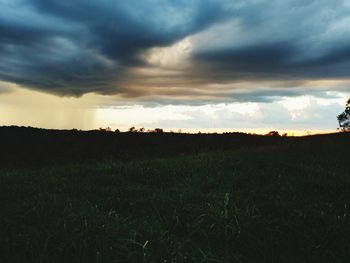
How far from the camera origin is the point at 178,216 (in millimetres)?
8055

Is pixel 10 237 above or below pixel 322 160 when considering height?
below

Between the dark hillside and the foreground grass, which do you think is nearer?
the foreground grass

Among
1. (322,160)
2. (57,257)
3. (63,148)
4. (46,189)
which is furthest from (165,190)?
(63,148)

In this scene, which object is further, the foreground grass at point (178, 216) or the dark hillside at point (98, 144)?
the dark hillside at point (98, 144)

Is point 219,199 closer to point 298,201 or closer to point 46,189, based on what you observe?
point 298,201

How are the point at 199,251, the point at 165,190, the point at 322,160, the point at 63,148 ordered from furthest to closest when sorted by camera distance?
the point at 63,148
the point at 322,160
the point at 165,190
the point at 199,251

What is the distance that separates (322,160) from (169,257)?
32.8 feet

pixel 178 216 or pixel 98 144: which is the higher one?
pixel 98 144

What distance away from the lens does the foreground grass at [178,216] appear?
6.35 metres

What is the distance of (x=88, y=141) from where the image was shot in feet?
82.2

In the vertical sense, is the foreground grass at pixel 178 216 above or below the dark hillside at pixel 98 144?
below

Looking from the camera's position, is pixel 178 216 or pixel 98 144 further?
pixel 98 144

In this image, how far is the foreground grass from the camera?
20.8ft

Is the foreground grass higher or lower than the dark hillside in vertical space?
lower
